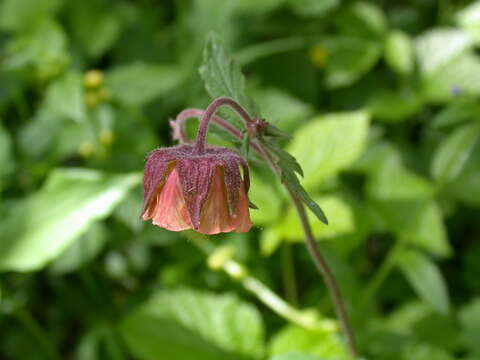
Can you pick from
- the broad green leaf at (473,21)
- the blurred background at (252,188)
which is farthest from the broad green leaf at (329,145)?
the broad green leaf at (473,21)

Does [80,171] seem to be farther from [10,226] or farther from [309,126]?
[309,126]

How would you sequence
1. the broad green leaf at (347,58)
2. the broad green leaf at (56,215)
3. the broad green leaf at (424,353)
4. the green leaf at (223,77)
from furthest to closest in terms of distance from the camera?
the broad green leaf at (347,58) → the broad green leaf at (56,215) → the broad green leaf at (424,353) → the green leaf at (223,77)

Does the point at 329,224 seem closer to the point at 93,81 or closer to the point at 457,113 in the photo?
the point at 457,113

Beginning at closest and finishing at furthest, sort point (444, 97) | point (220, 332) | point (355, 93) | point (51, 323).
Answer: point (220, 332), point (444, 97), point (51, 323), point (355, 93)

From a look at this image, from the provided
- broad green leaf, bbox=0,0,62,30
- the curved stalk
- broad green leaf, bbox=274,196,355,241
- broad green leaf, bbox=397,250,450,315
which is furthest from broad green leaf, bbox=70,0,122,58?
the curved stalk

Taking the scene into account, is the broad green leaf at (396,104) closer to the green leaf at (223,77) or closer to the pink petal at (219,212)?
the green leaf at (223,77)

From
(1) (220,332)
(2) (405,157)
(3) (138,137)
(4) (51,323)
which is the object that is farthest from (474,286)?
(4) (51,323)
